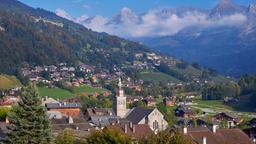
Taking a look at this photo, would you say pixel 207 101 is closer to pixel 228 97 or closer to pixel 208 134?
pixel 228 97

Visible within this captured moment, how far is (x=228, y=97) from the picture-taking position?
521ft

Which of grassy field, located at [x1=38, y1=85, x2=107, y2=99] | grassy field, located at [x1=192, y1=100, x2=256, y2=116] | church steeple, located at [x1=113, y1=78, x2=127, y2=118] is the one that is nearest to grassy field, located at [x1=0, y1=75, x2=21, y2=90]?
grassy field, located at [x1=38, y1=85, x2=107, y2=99]

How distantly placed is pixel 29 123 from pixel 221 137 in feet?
77.2

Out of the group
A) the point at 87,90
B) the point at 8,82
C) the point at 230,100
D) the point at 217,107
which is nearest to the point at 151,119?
the point at 217,107

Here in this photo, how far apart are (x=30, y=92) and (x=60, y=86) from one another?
12836 centimetres

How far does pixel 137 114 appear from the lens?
86312 millimetres

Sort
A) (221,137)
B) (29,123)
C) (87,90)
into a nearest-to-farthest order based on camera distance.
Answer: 1. (29,123)
2. (221,137)
3. (87,90)

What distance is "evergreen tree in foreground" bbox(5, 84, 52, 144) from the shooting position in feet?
117

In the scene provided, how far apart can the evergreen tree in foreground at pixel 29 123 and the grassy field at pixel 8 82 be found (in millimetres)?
112909

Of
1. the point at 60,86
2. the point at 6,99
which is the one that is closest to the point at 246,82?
the point at 60,86

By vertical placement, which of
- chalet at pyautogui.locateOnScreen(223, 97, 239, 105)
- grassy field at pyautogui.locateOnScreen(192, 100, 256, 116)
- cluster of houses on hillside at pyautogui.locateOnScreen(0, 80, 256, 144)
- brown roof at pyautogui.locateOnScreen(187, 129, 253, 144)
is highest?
chalet at pyautogui.locateOnScreen(223, 97, 239, 105)

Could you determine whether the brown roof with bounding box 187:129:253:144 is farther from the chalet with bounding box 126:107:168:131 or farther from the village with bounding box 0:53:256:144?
the chalet with bounding box 126:107:168:131

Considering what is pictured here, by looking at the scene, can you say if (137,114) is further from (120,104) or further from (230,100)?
(230,100)

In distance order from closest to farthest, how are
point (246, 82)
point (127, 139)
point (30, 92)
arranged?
point (127, 139) < point (30, 92) < point (246, 82)
